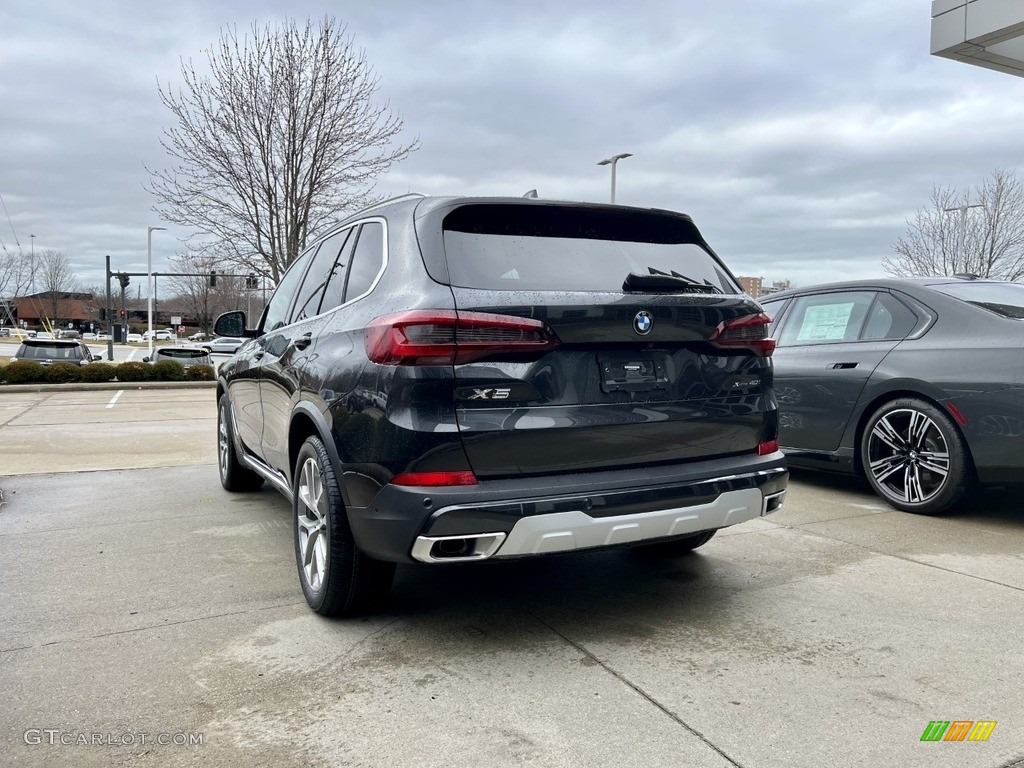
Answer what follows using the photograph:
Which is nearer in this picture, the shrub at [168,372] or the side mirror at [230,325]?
the side mirror at [230,325]

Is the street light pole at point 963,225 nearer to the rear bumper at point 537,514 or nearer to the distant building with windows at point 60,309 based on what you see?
the rear bumper at point 537,514

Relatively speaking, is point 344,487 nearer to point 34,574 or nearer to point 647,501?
point 647,501

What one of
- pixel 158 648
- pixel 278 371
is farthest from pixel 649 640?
pixel 278 371

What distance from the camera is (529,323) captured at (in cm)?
285

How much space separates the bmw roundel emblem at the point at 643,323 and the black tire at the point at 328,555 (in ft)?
4.31

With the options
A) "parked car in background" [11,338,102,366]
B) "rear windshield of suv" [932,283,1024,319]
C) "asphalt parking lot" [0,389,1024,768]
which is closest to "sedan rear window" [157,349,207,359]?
"parked car in background" [11,338,102,366]

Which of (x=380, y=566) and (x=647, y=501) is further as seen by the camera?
(x=380, y=566)

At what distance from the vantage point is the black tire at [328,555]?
3.14 meters

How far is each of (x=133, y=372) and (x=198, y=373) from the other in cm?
160

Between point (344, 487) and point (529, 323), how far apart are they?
961mm

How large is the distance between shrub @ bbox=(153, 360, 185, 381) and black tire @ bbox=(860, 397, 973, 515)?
58.3 feet

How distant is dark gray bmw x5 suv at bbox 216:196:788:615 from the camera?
2781 mm

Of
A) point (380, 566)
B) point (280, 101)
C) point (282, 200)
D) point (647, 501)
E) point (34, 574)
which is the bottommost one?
point (34, 574)

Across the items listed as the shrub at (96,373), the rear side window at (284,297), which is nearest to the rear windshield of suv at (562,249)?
the rear side window at (284,297)
